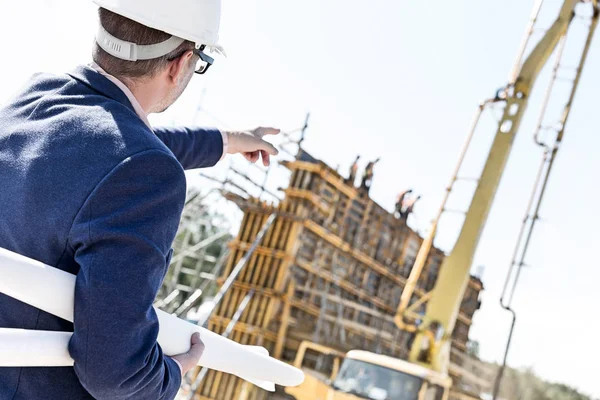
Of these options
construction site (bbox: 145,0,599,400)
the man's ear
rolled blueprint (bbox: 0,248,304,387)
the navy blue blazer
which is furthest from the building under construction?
the navy blue blazer

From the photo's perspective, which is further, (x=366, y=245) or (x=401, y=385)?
(x=366, y=245)

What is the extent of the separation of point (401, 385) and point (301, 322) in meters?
3.03

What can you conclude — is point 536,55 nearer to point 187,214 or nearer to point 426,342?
point 426,342

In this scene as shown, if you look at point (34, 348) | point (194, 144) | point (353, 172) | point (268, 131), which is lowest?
point (34, 348)

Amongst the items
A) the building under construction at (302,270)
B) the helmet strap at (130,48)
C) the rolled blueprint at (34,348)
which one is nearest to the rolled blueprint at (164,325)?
the rolled blueprint at (34,348)

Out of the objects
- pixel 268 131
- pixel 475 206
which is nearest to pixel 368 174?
pixel 475 206

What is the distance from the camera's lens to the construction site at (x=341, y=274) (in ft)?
28.1

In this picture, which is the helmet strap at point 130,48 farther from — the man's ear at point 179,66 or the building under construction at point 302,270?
the building under construction at point 302,270

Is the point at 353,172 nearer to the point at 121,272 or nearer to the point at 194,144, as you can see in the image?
the point at 194,144

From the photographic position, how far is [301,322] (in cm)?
1037

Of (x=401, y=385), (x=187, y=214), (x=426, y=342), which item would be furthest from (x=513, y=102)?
(x=187, y=214)

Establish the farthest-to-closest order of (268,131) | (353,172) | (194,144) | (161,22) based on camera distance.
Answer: (353,172)
(268,131)
(194,144)
(161,22)

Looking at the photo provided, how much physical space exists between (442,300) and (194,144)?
7.54m

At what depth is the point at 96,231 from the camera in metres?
0.97
